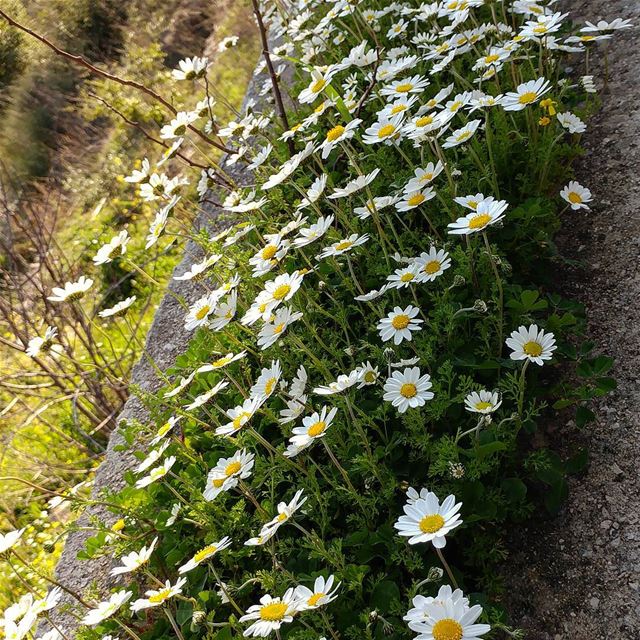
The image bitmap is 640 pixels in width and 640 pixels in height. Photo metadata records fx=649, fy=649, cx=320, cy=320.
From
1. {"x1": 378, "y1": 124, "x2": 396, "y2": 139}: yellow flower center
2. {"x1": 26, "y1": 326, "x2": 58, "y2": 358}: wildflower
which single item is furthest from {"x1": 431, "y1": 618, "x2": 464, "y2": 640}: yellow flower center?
{"x1": 26, "y1": 326, "x2": 58, "y2": 358}: wildflower

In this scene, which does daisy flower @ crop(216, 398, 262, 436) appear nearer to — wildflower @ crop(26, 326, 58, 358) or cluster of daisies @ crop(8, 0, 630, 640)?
cluster of daisies @ crop(8, 0, 630, 640)

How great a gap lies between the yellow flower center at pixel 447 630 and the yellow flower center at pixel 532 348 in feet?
2.51

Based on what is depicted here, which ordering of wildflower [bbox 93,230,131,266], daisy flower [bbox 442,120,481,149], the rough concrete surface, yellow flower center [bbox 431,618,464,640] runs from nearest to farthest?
yellow flower center [bbox 431,618,464,640] < the rough concrete surface < daisy flower [bbox 442,120,481,149] < wildflower [bbox 93,230,131,266]

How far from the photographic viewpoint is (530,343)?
1.72 metres

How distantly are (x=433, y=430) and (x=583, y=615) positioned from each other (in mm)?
598

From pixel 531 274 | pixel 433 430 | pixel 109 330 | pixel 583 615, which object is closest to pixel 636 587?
pixel 583 615

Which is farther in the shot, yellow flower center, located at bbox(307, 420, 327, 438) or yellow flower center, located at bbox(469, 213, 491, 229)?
yellow flower center, located at bbox(469, 213, 491, 229)

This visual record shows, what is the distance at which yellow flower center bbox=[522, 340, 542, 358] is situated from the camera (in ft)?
5.61

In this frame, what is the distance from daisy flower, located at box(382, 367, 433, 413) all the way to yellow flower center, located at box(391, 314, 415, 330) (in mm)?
188

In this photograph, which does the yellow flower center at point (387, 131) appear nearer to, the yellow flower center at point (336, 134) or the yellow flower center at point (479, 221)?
the yellow flower center at point (336, 134)

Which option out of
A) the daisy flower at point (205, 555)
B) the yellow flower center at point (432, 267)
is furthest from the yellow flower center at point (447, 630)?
the yellow flower center at point (432, 267)

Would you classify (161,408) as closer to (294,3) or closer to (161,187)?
(161,187)

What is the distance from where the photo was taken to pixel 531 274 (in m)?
2.25

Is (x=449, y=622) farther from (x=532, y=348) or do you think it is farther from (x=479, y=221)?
(x=479, y=221)
